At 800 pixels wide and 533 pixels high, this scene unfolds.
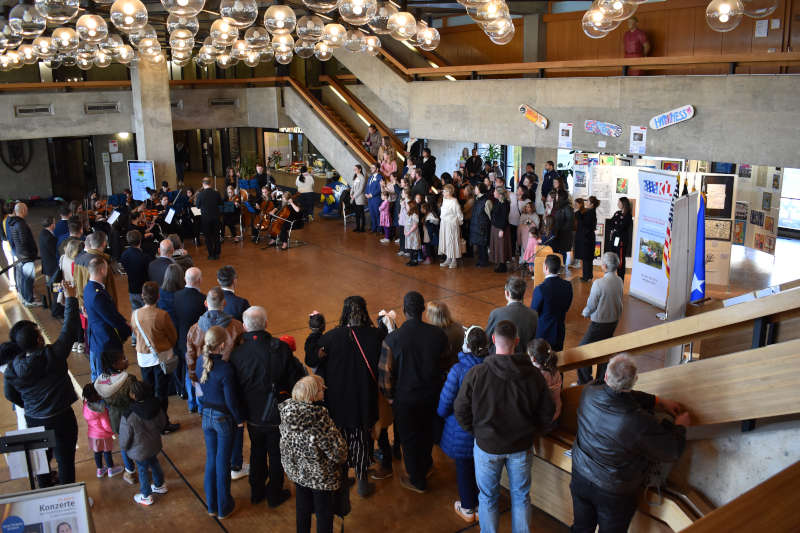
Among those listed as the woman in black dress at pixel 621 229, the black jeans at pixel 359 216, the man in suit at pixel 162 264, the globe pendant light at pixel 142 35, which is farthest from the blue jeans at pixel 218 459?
the black jeans at pixel 359 216

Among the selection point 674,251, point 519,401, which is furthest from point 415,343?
point 674,251

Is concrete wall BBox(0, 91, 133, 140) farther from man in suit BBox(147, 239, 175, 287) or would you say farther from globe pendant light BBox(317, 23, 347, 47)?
globe pendant light BBox(317, 23, 347, 47)

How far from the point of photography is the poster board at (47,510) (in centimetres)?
326

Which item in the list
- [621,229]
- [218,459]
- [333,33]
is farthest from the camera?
[621,229]

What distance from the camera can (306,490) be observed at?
13.4 feet

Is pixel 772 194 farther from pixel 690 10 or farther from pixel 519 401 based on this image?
pixel 519 401

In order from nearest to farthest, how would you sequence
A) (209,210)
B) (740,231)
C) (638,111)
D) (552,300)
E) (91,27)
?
1. (552,300)
2. (91,27)
3. (638,111)
4. (209,210)
5. (740,231)

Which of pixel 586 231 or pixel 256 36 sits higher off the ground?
pixel 256 36

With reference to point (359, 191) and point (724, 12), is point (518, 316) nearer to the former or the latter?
point (724, 12)

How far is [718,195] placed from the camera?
10508 mm

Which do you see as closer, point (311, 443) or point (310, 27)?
point (311, 443)

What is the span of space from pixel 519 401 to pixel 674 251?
15.2 feet

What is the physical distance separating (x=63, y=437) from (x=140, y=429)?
619 millimetres

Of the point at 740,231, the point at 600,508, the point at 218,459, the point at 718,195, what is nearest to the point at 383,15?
the point at 218,459
